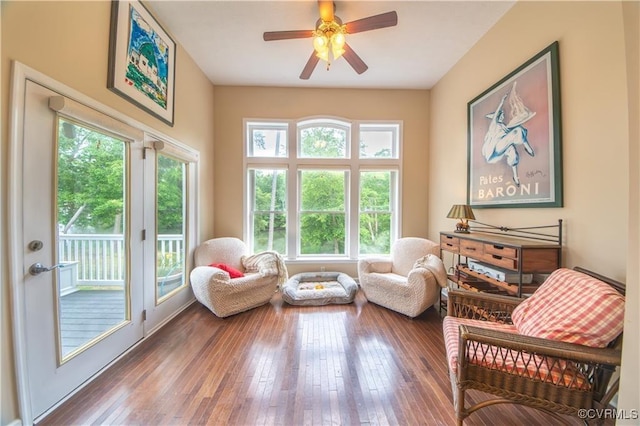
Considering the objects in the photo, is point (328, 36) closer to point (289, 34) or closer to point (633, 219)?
point (289, 34)

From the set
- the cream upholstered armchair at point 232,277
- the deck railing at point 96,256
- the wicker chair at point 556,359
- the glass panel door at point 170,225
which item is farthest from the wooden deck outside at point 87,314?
the wicker chair at point 556,359

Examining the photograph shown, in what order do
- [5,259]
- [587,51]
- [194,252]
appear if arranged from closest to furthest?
[5,259] < [587,51] < [194,252]

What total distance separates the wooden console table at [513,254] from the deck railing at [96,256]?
10.4 feet

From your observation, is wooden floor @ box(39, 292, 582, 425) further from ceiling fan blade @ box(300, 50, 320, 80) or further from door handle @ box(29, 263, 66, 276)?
ceiling fan blade @ box(300, 50, 320, 80)

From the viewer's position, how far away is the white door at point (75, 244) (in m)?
1.40

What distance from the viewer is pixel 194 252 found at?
10.6 ft

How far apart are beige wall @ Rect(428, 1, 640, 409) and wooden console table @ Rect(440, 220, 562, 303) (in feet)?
0.36

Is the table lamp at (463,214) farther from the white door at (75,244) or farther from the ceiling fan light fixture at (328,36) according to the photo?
the white door at (75,244)

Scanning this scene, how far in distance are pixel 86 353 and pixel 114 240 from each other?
842 mm

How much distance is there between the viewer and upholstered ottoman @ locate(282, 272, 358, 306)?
10.2ft

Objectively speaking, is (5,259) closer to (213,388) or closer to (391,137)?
(213,388)

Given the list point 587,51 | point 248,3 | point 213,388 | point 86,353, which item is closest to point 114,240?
point 86,353

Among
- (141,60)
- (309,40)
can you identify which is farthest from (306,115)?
(141,60)

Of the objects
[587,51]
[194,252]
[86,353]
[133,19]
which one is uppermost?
[133,19]
